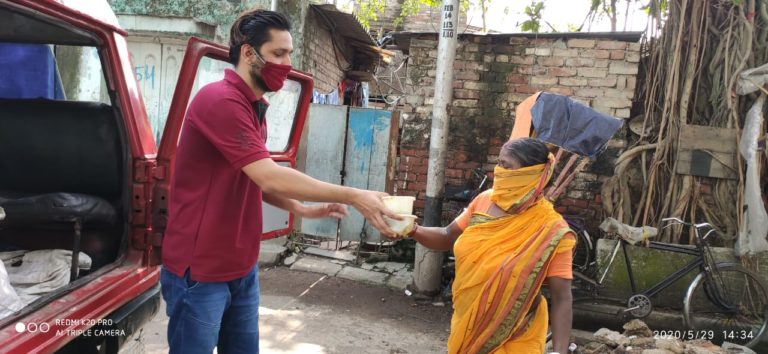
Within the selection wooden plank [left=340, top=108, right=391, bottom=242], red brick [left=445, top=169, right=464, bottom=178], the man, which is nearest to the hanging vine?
red brick [left=445, top=169, right=464, bottom=178]

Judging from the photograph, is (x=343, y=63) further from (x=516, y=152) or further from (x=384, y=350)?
(x=516, y=152)

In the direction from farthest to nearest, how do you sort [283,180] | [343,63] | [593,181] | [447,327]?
[343,63], [593,181], [447,327], [283,180]

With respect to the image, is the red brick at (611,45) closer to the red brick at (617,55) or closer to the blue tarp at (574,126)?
the red brick at (617,55)

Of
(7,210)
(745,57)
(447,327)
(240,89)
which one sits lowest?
(447,327)

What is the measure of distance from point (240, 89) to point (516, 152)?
1.05 meters

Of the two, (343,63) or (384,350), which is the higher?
(343,63)

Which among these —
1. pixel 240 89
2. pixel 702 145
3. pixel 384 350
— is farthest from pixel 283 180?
pixel 702 145

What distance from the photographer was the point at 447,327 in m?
4.65

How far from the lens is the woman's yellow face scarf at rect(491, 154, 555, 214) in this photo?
2047mm

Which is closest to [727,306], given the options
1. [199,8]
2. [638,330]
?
[638,330]

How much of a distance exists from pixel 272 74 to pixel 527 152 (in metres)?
0.99

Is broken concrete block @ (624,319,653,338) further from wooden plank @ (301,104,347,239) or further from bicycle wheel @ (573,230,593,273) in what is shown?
wooden plank @ (301,104,347,239)

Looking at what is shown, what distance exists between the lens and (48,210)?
230cm

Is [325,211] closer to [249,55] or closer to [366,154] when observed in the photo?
[249,55]
